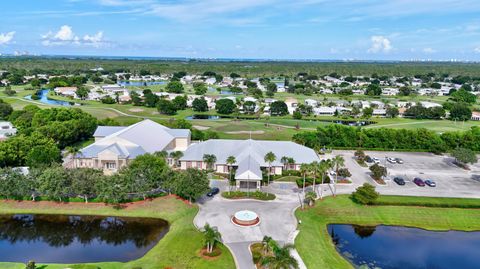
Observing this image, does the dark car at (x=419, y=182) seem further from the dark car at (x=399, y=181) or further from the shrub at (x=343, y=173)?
the shrub at (x=343, y=173)

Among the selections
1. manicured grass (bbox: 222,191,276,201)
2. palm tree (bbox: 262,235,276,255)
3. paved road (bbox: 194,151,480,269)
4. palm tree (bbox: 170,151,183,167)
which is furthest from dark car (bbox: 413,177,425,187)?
palm tree (bbox: 170,151,183,167)

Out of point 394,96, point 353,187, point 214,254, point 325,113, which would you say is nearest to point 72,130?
point 214,254

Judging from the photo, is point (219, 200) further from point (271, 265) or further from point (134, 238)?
point (271, 265)

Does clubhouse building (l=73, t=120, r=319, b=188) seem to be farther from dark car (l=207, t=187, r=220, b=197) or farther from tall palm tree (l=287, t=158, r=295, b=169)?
dark car (l=207, t=187, r=220, b=197)

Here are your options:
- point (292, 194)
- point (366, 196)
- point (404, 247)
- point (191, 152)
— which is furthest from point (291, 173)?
point (404, 247)

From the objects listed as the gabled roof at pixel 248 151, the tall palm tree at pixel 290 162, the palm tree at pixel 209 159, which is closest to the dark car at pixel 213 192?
the palm tree at pixel 209 159

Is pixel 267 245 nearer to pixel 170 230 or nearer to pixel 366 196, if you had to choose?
pixel 170 230
